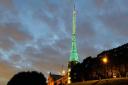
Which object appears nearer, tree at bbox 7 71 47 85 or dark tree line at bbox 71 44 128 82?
tree at bbox 7 71 47 85

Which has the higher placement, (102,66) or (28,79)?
(102,66)

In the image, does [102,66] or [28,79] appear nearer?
[28,79]

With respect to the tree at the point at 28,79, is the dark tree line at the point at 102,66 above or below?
above

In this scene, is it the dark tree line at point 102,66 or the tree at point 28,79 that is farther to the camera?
the dark tree line at point 102,66

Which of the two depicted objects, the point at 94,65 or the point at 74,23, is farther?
the point at 74,23

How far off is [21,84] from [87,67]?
2980 centimetres

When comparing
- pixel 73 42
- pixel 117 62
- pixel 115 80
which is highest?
pixel 73 42

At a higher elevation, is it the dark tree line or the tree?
the dark tree line

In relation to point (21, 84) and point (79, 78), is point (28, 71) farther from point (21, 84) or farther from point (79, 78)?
point (79, 78)

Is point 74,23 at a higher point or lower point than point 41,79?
higher

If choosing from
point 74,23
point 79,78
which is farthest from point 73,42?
point 79,78

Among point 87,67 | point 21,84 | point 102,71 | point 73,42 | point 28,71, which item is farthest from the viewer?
point 73,42

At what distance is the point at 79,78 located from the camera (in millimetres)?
109062

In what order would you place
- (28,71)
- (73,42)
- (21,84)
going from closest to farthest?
(21,84) → (28,71) → (73,42)
